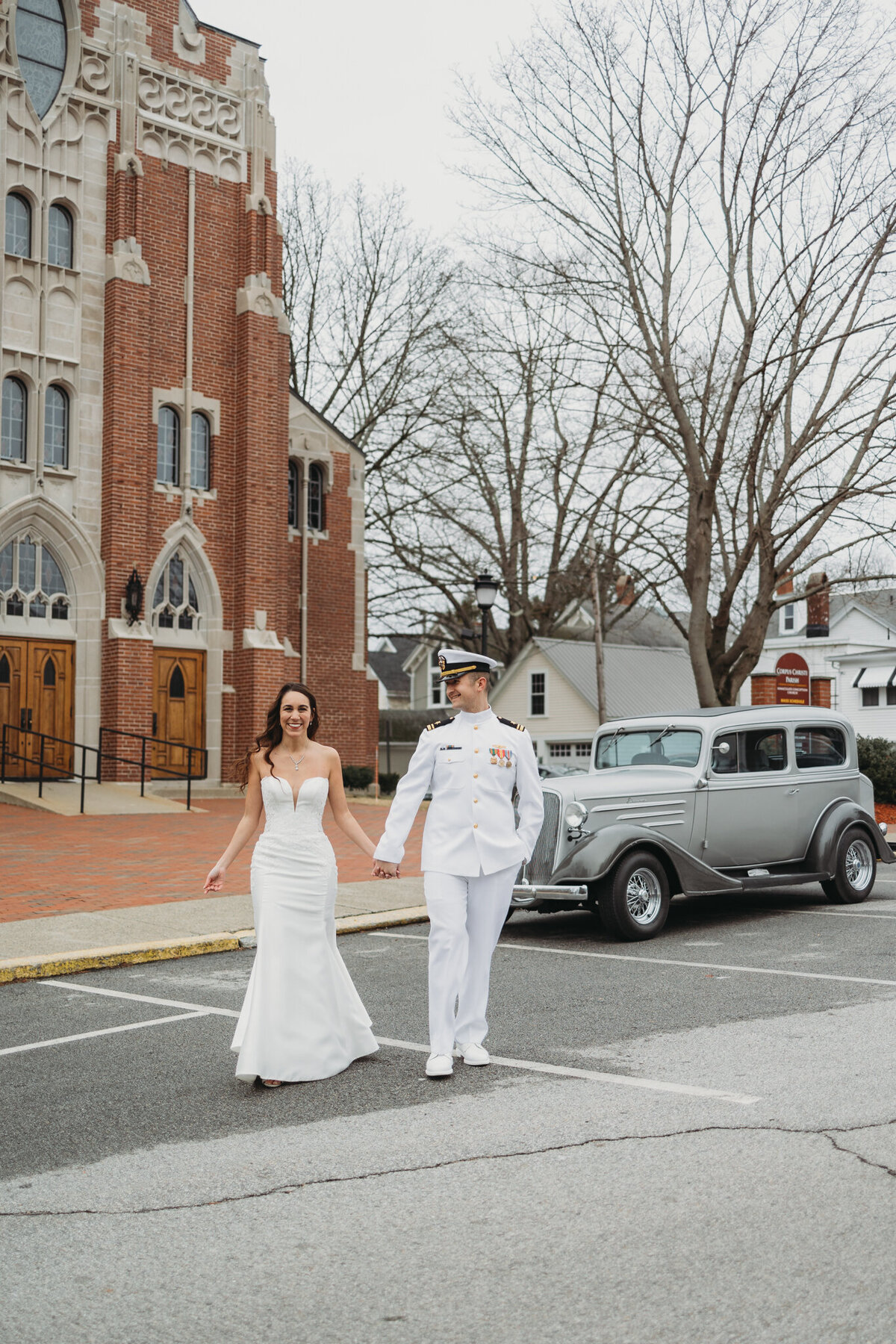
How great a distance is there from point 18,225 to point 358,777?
532 inches

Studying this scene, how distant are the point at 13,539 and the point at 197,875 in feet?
43.2

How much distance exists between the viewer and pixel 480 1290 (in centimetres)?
362

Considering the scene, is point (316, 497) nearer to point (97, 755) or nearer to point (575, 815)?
point (97, 755)

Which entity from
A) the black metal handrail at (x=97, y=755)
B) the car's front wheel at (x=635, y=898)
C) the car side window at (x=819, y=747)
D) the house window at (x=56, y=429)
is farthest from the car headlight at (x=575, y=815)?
the house window at (x=56, y=429)

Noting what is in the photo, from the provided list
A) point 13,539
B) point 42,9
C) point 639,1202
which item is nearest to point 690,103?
point 42,9

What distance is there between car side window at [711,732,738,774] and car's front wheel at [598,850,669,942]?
4.26 feet

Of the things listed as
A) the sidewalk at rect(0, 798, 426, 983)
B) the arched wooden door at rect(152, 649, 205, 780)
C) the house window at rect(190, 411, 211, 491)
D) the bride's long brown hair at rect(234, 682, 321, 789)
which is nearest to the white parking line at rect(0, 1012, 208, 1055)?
the bride's long brown hair at rect(234, 682, 321, 789)

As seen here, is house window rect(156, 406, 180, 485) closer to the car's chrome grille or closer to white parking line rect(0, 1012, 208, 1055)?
the car's chrome grille

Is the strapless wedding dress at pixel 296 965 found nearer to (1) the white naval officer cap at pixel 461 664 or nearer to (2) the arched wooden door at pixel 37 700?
(1) the white naval officer cap at pixel 461 664

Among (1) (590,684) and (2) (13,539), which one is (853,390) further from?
(1) (590,684)

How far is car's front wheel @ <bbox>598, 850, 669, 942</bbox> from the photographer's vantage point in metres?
10.1

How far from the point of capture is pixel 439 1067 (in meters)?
5.99

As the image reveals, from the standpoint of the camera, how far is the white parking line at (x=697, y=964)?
830cm

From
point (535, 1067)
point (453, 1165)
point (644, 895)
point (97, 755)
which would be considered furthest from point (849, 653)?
point (453, 1165)
